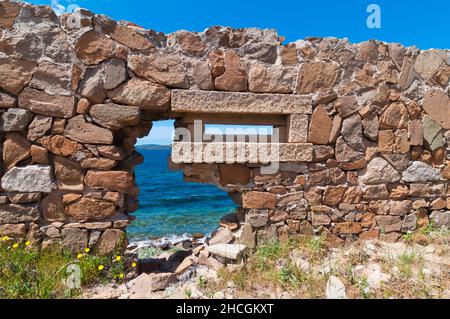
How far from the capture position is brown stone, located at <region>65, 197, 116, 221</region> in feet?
9.46

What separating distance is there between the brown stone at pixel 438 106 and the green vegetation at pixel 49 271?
4030mm

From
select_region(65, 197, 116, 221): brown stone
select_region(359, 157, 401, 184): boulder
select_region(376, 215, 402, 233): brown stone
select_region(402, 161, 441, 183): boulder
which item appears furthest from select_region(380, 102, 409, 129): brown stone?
select_region(65, 197, 116, 221): brown stone

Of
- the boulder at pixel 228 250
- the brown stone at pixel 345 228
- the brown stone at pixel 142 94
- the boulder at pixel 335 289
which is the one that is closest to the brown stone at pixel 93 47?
the brown stone at pixel 142 94

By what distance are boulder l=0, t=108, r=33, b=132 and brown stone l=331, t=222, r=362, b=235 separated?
3.52 m

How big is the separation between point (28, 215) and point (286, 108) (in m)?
2.87

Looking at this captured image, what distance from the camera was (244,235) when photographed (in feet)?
10.6

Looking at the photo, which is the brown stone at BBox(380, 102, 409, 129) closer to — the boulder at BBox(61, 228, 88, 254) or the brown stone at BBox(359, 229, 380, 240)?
the brown stone at BBox(359, 229, 380, 240)

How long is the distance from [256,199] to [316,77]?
61.6 inches

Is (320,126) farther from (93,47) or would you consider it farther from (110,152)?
(93,47)

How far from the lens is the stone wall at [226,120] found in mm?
2760

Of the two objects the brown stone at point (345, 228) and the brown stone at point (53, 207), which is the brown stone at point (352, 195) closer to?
the brown stone at point (345, 228)

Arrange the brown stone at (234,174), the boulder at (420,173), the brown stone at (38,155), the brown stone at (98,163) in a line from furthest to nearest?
the boulder at (420,173) → the brown stone at (234,174) → the brown stone at (98,163) → the brown stone at (38,155)

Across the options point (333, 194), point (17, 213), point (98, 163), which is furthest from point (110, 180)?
point (333, 194)

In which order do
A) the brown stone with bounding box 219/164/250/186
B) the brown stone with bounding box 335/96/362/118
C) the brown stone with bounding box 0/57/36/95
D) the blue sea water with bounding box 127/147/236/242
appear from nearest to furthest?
the brown stone with bounding box 0/57/36/95, the brown stone with bounding box 219/164/250/186, the brown stone with bounding box 335/96/362/118, the blue sea water with bounding box 127/147/236/242
